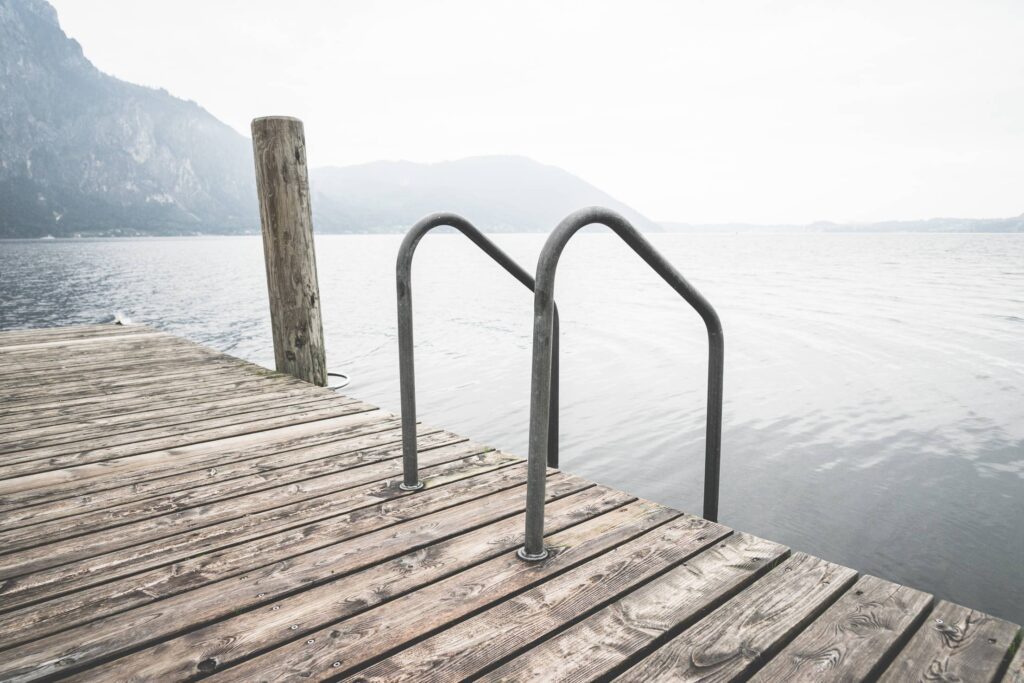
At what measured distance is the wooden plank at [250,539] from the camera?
185 cm

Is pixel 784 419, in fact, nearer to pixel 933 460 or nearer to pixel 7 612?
pixel 933 460

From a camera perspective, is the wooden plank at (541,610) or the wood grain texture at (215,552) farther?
the wood grain texture at (215,552)

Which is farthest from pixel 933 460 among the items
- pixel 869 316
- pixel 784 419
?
pixel 869 316

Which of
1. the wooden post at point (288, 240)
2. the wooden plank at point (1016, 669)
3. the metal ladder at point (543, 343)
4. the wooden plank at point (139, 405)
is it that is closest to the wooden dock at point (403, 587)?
the wooden plank at point (1016, 669)

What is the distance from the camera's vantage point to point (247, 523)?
2.29m

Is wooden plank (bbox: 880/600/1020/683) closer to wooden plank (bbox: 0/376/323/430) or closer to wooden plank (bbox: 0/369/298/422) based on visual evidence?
wooden plank (bbox: 0/376/323/430)

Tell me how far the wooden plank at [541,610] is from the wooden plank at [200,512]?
1.03 metres

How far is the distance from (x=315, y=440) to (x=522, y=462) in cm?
125

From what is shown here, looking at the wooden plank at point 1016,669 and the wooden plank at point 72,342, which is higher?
the wooden plank at point 1016,669

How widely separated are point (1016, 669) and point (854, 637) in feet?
1.17

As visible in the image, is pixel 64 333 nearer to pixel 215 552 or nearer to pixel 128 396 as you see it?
pixel 128 396

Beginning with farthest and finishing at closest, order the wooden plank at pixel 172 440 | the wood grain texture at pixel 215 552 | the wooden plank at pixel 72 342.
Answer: the wooden plank at pixel 72 342, the wooden plank at pixel 172 440, the wood grain texture at pixel 215 552

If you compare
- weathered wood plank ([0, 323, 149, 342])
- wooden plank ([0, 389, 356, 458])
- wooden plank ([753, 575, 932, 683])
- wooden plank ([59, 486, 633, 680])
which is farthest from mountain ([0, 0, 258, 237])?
wooden plank ([753, 575, 932, 683])

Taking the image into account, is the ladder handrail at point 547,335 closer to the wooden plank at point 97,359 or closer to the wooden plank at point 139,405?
the wooden plank at point 139,405
